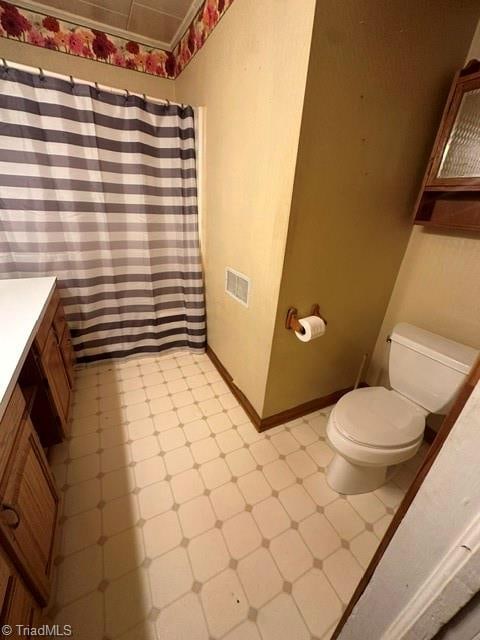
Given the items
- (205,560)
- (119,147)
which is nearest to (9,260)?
(119,147)

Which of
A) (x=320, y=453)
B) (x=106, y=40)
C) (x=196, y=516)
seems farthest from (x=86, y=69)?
(x=320, y=453)

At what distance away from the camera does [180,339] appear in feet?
7.28

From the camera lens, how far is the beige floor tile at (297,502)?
120 cm

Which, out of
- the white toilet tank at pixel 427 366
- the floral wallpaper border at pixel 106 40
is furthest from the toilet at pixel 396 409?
the floral wallpaper border at pixel 106 40

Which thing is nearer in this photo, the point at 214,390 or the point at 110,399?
the point at 110,399

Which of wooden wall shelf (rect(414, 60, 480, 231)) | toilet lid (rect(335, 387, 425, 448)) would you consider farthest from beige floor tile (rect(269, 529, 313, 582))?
wooden wall shelf (rect(414, 60, 480, 231))

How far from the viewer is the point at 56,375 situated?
1330mm

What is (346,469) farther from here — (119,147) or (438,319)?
(119,147)

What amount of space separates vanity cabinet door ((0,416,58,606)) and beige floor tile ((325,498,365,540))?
1.11 metres

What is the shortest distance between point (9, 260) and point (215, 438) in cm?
159

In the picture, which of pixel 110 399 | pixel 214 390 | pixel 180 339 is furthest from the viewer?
pixel 180 339

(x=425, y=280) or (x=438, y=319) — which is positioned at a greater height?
(x=425, y=280)

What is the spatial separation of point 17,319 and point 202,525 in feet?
3.93

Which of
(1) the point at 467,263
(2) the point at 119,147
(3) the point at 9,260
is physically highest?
(2) the point at 119,147
